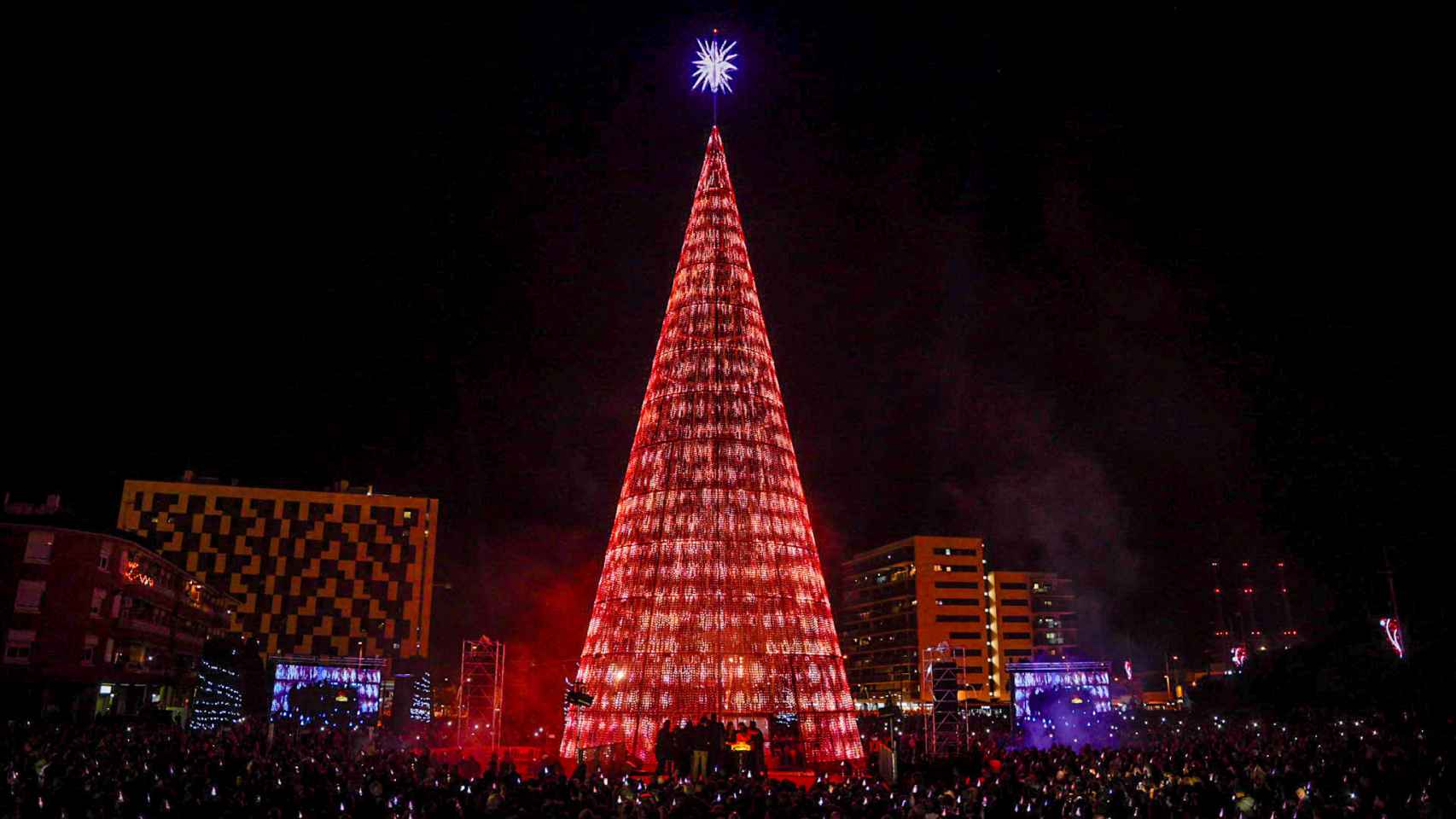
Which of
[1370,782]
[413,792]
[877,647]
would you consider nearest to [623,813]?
[413,792]

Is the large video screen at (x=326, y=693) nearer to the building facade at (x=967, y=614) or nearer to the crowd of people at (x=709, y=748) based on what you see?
the crowd of people at (x=709, y=748)

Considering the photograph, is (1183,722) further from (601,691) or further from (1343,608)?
(601,691)

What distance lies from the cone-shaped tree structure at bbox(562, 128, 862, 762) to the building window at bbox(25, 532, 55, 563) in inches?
999

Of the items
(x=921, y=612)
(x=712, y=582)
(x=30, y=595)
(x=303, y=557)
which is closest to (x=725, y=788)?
(x=712, y=582)

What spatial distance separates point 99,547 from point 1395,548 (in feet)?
172

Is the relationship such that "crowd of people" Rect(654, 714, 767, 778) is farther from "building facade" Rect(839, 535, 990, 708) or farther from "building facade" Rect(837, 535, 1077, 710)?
"building facade" Rect(837, 535, 1077, 710)

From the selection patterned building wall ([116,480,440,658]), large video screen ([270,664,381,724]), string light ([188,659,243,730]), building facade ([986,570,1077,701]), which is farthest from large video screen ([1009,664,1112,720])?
patterned building wall ([116,480,440,658])

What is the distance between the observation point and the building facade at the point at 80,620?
134ft

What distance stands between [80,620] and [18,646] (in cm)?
280

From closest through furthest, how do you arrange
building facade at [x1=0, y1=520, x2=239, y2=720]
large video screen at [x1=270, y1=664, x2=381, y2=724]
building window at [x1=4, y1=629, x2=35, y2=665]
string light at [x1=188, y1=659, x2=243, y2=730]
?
1. building window at [x1=4, y1=629, x2=35, y2=665]
2. building facade at [x1=0, y1=520, x2=239, y2=720]
3. string light at [x1=188, y1=659, x2=243, y2=730]
4. large video screen at [x1=270, y1=664, x2=381, y2=724]

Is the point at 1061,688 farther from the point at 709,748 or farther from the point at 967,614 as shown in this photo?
the point at 967,614

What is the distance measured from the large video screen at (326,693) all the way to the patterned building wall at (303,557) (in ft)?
8.82

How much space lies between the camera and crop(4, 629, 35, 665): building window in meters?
40.0

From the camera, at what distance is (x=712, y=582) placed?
29484 mm
